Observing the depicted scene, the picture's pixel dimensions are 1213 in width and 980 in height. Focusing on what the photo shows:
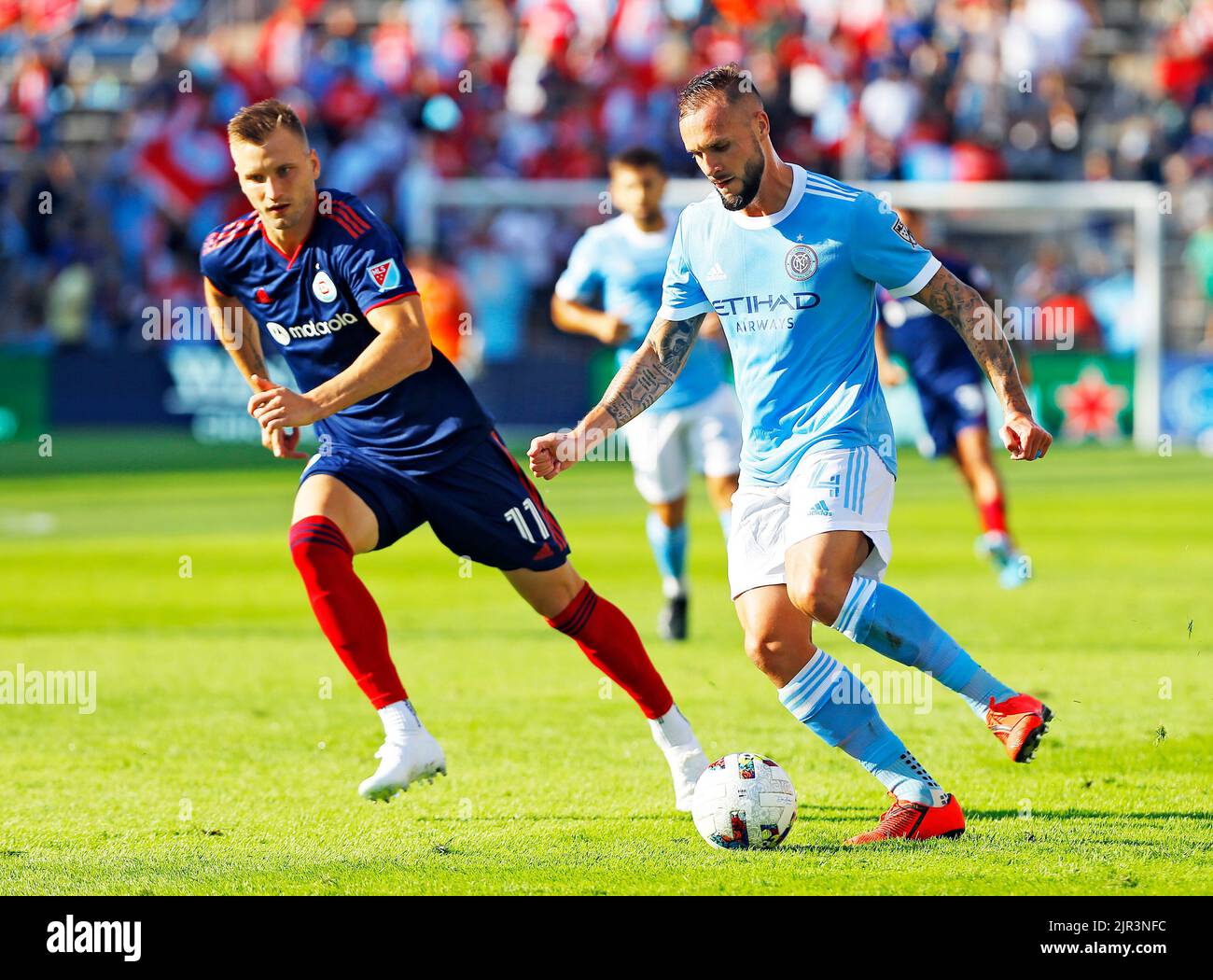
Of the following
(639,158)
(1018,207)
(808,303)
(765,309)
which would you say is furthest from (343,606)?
(1018,207)

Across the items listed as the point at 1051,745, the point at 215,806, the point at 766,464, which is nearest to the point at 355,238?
the point at 766,464

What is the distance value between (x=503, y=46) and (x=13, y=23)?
7.04 m

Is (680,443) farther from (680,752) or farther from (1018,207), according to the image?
(1018,207)

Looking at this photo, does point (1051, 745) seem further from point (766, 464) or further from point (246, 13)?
point (246, 13)

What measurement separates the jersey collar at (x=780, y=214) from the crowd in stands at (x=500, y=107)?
62.4 ft

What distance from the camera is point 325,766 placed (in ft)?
23.4

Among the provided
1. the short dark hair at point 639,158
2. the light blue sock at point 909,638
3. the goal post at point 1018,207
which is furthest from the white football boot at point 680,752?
the goal post at point 1018,207

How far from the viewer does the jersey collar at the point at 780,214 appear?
5.64 metres

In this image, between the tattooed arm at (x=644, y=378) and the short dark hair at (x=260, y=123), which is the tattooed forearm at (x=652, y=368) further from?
the short dark hair at (x=260, y=123)

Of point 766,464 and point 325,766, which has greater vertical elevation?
point 766,464

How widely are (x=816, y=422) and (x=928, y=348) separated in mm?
7307

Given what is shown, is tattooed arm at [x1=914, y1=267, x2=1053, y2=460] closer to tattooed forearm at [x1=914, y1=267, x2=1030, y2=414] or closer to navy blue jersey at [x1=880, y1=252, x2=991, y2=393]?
tattooed forearm at [x1=914, y1=267, x2=1030, y2=414]

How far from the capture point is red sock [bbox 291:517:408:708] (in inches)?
239

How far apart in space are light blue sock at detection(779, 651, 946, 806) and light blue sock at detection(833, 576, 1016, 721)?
0.18 meters
